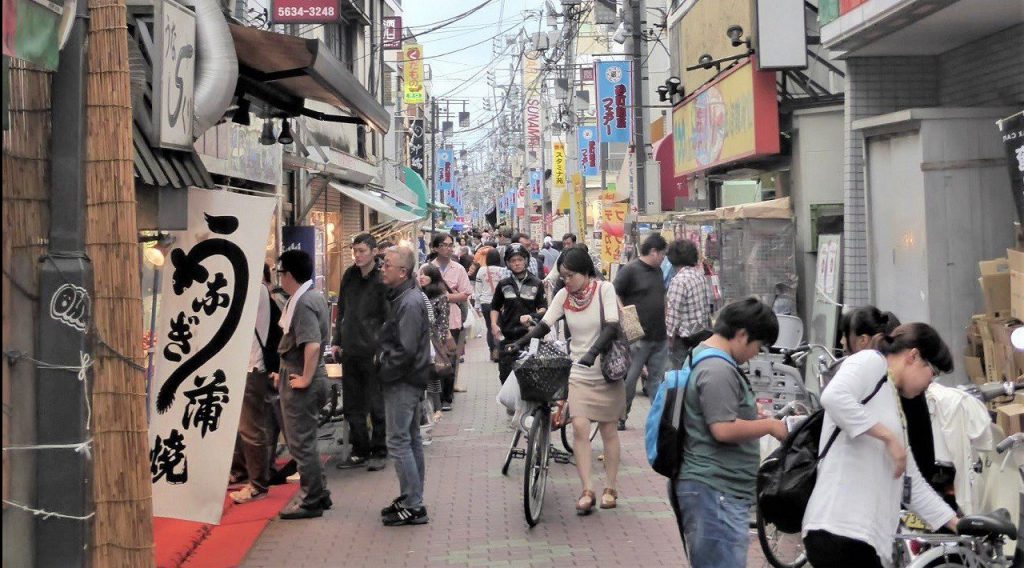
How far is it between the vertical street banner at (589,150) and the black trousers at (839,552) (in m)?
35.7

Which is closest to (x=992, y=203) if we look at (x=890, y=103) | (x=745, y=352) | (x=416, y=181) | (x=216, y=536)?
(x=890, y=103)

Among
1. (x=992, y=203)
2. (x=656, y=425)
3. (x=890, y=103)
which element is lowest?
(x=656, y=425)

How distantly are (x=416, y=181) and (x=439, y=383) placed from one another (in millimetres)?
21863

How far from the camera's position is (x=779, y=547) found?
762 cm

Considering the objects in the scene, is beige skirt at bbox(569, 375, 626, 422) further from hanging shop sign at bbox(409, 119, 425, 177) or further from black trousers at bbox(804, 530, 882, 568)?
hanging shop sign at bbox(409, 119, 425, 177)

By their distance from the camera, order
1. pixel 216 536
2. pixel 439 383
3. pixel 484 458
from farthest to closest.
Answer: pixel 439 383 → pixel 484 458 → pixel 216 536

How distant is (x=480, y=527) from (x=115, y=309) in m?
4.56

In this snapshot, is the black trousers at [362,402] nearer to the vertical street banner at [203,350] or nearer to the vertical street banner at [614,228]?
the vertical street banner at [203,350]

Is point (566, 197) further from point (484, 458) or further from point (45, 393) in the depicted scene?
point (45, 393)

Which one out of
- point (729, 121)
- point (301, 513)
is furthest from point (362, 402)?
point (729, 121)

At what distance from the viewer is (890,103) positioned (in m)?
11.7

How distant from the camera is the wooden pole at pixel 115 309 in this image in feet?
14.7

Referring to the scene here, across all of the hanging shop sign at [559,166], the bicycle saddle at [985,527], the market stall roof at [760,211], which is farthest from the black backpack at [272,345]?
the hanging shop sign at [559,166]

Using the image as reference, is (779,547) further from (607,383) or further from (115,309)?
(115,309)
